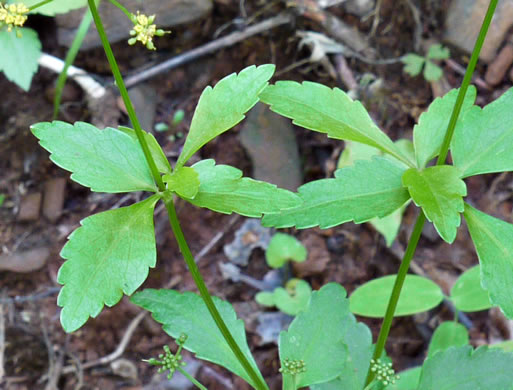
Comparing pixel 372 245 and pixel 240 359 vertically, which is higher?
pixel 372 245

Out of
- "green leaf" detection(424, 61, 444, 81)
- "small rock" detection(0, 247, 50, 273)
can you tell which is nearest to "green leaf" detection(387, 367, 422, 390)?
"green leaf" detection(424, 61, 444, 81)

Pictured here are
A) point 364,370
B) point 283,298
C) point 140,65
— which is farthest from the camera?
point 140,65

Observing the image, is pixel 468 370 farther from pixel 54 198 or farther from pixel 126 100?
pixel 54 198

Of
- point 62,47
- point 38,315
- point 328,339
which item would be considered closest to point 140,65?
point 62,47

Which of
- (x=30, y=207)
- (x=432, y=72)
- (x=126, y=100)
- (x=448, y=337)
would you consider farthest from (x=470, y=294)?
(x=30, y=207)

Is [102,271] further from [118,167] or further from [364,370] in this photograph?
[364,370]

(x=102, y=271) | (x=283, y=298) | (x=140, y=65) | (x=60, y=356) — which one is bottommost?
(x=60, y=356)
